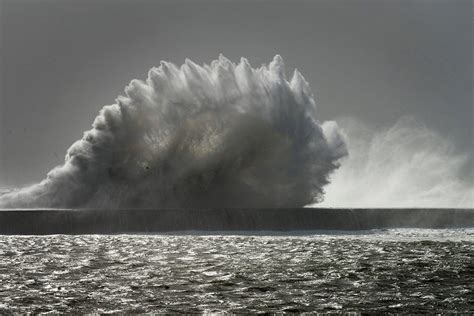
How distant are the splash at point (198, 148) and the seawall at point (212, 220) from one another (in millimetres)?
4105

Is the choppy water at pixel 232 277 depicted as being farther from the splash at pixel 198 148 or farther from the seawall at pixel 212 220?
the splash at pixel 198 148

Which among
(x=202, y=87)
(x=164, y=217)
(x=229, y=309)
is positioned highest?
(x=202, y=87)

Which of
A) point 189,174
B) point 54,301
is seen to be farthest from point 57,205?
point 54,301

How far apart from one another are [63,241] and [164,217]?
3921mm

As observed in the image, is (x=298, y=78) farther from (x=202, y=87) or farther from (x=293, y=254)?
(x=293, y=254)

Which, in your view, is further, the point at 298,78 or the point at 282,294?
the point at 298,78

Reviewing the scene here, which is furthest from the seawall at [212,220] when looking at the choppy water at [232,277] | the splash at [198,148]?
the splash at [198,148]

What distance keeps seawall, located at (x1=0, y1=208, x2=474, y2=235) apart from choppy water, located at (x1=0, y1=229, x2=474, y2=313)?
10.8 feet

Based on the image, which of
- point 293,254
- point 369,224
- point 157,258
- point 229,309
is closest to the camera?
point 229,309

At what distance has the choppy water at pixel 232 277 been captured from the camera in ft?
22.1

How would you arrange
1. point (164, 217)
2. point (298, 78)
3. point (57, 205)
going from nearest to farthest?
point (164, 217), point (57, 205), point (298, 78)

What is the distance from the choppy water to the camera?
6727mm

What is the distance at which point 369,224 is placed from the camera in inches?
779

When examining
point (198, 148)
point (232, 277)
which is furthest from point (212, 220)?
point (232, 277)
